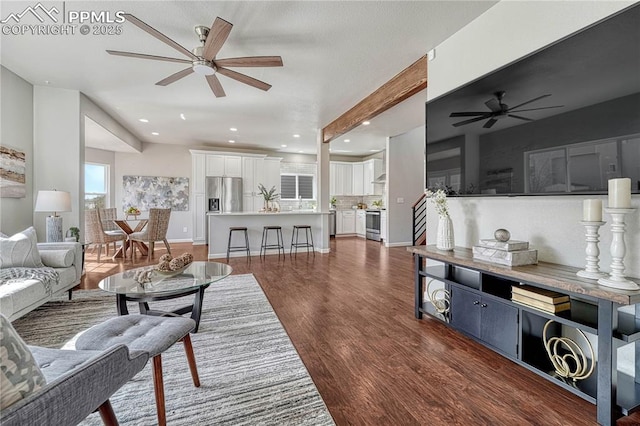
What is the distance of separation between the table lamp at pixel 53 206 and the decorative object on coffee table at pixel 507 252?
4.60 m

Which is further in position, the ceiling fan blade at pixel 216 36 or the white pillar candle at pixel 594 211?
the ceiling fan blade at pixel 216 36

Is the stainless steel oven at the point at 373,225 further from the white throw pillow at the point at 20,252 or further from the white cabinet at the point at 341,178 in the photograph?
the white throw pillow at the point at 20,252

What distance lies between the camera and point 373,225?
796cm

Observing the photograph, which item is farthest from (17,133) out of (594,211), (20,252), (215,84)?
(594,211)

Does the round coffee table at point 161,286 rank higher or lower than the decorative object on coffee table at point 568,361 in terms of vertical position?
higher

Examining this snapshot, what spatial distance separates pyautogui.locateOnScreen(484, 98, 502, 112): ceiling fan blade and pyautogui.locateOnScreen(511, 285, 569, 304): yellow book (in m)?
1.34

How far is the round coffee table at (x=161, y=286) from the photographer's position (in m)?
1.87

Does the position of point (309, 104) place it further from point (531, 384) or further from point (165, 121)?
point (531, 384)

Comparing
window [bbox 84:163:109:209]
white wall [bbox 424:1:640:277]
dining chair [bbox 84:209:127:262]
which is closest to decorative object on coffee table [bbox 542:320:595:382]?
white wall [bbox 424:1:640:277]

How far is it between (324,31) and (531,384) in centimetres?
318

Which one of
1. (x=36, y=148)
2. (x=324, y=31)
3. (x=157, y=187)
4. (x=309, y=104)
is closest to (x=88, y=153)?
(x=157, y=187)

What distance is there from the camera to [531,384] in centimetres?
162

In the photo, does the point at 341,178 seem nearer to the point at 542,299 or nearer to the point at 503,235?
the point at 503,235

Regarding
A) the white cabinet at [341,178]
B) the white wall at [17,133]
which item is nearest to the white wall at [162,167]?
the white wall at [17,133]
